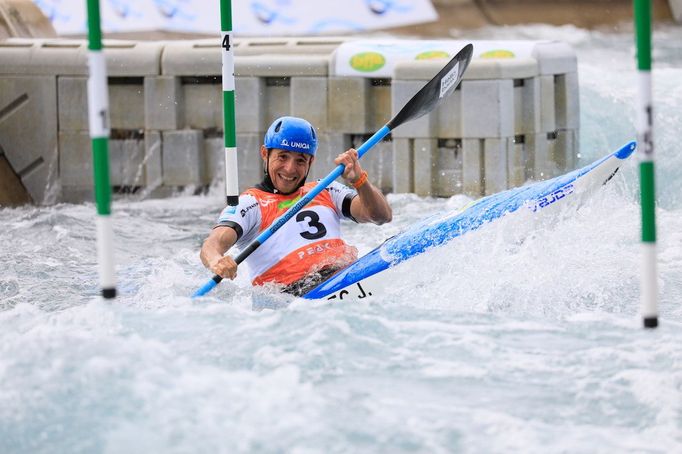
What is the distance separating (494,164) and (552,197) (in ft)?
12.1

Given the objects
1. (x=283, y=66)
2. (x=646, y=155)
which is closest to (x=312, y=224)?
(x=646, y=155)

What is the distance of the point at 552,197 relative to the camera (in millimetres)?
5848

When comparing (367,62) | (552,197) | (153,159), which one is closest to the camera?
(552,197)

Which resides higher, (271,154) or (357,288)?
(271,154)

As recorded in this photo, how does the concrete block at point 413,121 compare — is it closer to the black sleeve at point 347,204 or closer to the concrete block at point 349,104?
the concrete block at point 349,104

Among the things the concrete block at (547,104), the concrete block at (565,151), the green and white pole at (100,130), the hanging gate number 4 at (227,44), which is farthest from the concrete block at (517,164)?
the green and white pole at (100,130)

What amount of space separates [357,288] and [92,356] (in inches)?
65.8

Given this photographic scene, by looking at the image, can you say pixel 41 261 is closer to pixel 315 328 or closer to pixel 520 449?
pixel 315 328

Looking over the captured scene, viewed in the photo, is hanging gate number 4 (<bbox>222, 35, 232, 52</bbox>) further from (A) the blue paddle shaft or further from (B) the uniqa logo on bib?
(A) the blue paddle shaft

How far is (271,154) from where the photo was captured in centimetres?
592

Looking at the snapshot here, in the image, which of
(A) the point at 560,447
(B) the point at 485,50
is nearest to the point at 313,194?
(A) the point at 560,447

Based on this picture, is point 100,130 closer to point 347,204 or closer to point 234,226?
point 234,226

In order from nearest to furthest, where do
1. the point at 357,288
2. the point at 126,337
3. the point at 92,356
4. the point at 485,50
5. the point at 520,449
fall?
1. the point at 520,449
2. the point at 92,356
3. the point at 126,337
4. the point at 357,288
5. the point at 485,50

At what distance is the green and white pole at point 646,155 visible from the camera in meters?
4.00
